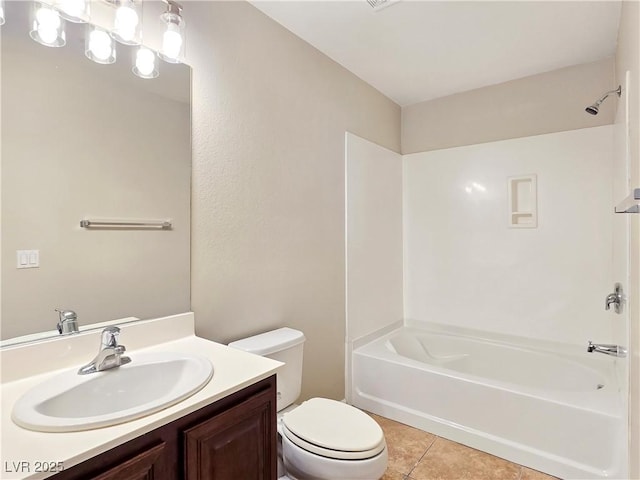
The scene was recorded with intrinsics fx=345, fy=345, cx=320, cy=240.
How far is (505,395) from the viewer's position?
6.53ft

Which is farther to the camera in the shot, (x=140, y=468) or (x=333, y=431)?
(x=333, y=431)

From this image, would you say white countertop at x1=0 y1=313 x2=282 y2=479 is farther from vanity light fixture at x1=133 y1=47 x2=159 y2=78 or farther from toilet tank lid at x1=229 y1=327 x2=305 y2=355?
vanity light fixture at x1=133 y1=47 x2=159 y2=78

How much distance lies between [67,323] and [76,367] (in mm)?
153

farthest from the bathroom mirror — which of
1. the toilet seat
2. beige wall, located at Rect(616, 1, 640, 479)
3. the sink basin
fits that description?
beige wall, located at Rect(616, 1, 640, 479)

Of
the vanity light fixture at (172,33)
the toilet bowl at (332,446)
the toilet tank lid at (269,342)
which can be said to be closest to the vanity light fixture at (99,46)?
the vanity light fixture at (172,33)

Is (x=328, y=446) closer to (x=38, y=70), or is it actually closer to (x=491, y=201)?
(x=38, y=70)

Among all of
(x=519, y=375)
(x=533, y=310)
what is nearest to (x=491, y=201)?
(x=533, y=310)

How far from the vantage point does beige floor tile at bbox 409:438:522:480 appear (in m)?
1.86

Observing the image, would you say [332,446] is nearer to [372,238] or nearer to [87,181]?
[87,181]

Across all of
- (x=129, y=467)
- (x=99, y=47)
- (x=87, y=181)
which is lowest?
(x=129, y=467)

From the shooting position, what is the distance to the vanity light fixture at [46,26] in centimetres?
114

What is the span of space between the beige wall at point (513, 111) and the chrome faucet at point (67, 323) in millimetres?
2874

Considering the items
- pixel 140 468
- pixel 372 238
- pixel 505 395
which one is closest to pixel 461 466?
pixel 505 395

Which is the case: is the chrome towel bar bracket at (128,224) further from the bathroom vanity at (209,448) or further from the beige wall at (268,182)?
the bathroom vanity at (209,448)
